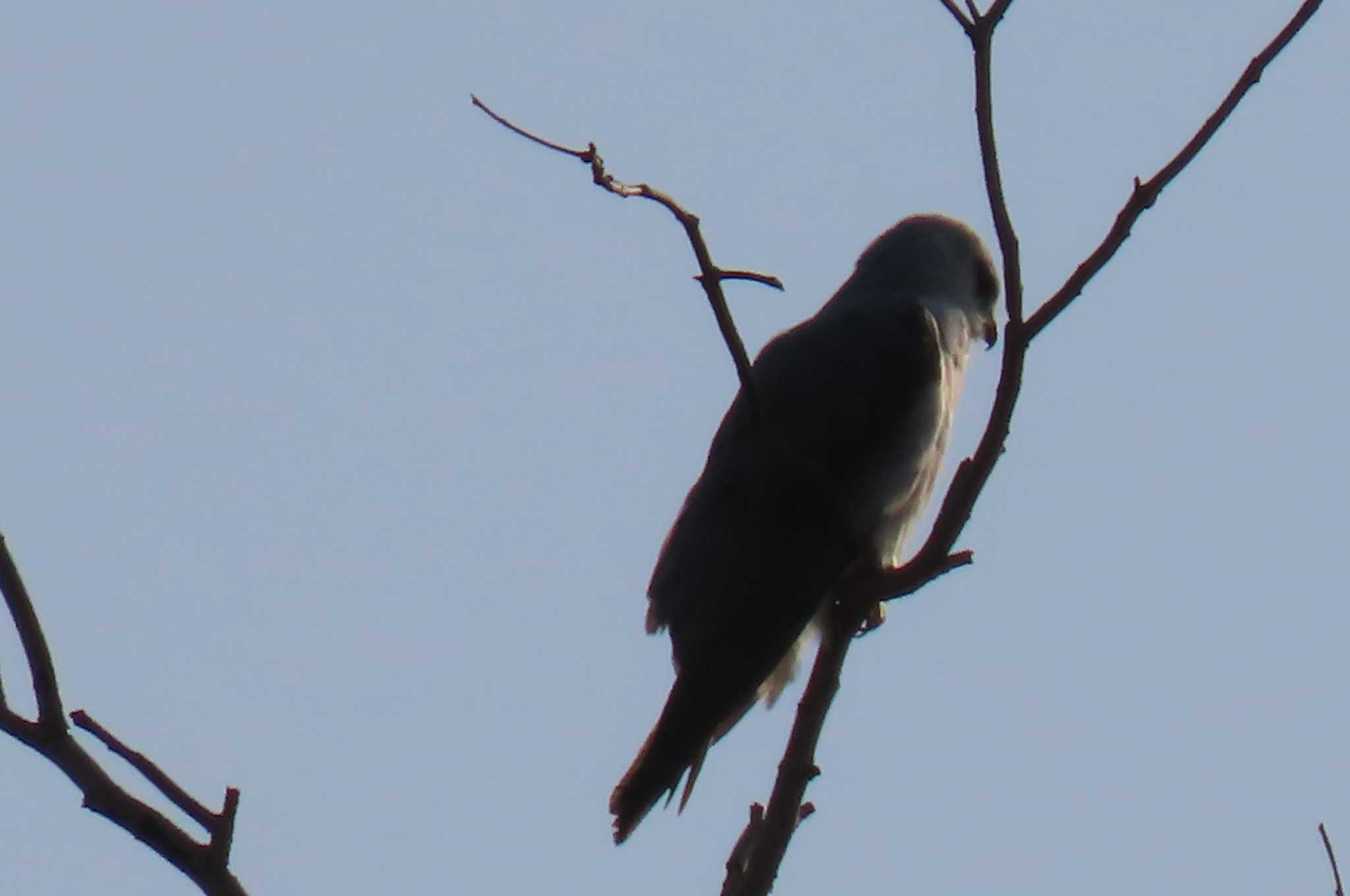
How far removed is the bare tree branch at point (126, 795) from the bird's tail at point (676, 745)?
6.22ft

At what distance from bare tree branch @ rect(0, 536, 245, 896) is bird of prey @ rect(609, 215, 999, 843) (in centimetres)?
194

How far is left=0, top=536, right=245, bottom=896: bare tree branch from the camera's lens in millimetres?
2322

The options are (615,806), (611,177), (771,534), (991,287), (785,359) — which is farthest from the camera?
(991,287)

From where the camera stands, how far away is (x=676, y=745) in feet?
14.3

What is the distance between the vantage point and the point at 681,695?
181 inches

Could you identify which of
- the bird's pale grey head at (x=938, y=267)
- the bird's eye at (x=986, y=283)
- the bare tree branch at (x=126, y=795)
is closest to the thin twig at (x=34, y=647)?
the bare tree branch at (x=126, y=795)

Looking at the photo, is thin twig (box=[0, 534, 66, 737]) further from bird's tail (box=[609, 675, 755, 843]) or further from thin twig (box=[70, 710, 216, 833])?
bird's tail (box=[609, 675, 755, 843])

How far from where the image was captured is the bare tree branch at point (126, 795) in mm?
2322

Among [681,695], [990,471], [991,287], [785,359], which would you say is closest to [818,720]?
[990,471]

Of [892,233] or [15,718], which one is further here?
[892,233]

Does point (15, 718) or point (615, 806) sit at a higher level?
point (615, 806)

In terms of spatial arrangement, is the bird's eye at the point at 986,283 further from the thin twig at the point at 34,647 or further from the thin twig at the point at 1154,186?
the thin twig at the point at 34,647

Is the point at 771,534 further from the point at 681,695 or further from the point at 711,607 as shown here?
the point at 681,695

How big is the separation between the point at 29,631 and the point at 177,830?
1.03ft
